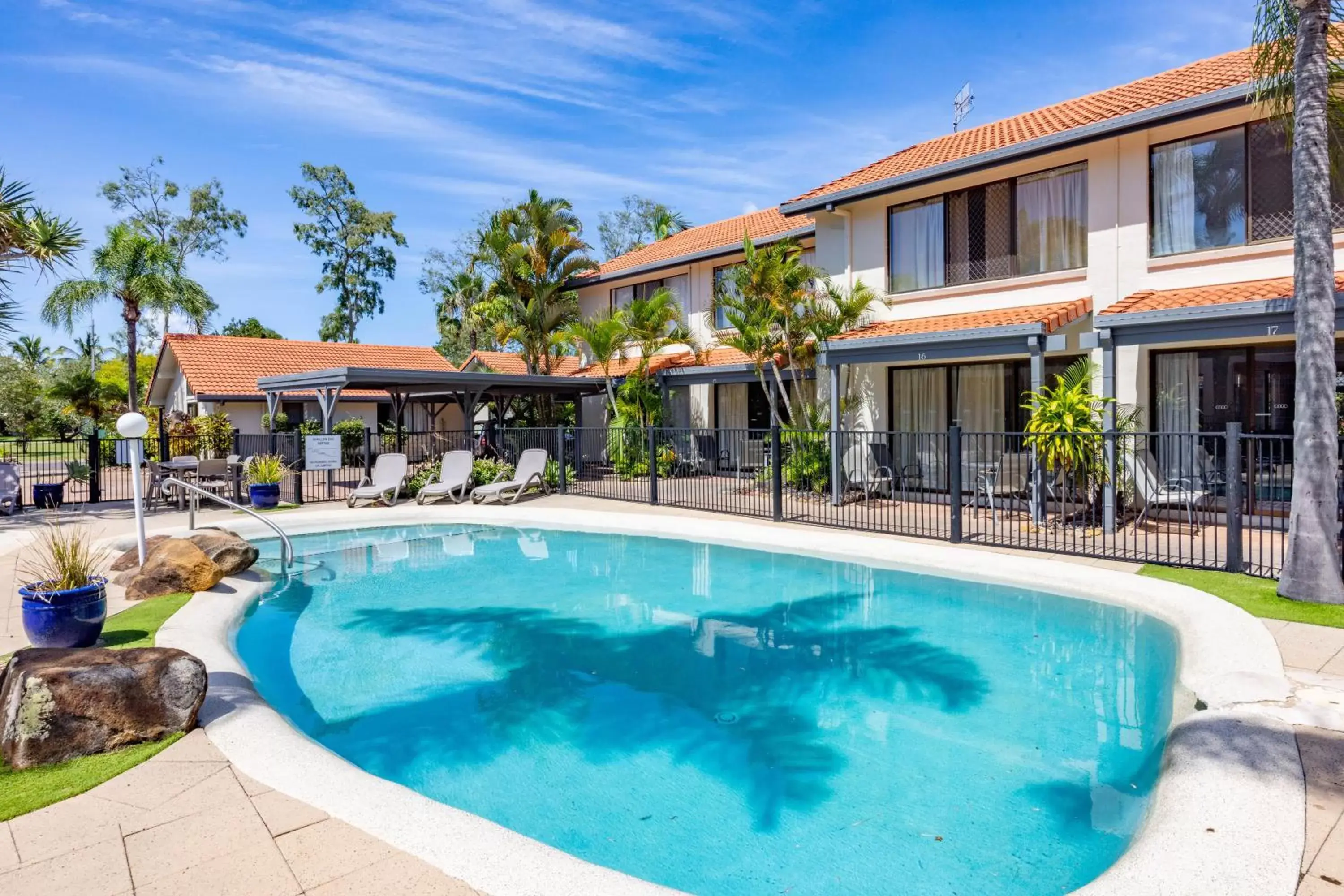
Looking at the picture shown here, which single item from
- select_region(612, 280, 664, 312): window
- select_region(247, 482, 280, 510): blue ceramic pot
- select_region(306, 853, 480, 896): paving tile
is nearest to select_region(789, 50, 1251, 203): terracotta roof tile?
select_region(612, 280, 664, 312): window

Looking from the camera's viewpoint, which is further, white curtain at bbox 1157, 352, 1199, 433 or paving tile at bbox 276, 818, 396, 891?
white curtain at bbox 1157, 352, 1199, 433

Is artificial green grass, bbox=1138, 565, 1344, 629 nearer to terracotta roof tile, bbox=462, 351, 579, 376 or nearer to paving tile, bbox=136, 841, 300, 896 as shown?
paving tile, bbox=136, 841, 300, 896

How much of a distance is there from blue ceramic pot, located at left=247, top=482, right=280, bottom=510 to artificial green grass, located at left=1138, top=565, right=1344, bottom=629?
16108 millimetres

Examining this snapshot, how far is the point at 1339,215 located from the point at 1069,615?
856cm

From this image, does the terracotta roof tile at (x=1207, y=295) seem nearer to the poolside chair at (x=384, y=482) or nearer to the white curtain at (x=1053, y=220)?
the white curtain at (x=1053, y=220)

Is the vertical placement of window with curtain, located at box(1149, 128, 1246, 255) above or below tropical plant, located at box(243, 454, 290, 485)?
above

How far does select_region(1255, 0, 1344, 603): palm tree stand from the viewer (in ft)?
24.0

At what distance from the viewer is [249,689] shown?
583 cm

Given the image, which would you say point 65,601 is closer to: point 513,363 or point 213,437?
point 213,437

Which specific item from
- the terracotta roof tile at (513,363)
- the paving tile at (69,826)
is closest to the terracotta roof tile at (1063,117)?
the terracotta roof tile at (513,363)

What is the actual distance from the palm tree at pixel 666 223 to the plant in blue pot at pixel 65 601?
34.0 metres

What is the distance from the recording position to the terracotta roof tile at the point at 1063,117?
41.5 ft

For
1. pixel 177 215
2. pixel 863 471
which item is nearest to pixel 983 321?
pixel 863 471

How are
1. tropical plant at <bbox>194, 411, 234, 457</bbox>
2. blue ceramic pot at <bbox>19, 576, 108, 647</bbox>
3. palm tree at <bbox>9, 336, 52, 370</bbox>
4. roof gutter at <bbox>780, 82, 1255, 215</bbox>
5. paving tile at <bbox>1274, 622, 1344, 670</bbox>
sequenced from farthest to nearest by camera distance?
palm tree at <bbox>9, 336, 52, 370</bbox> < tropical plant at <bbox>194, 411, 234, 457</bbox> < roof gutter at <bbox>780, 82, 1255, 215</bbox> < blue ceramic pot at <bbox>19, 576, 108, 647</bbox> < paving tile at <bbox>1274, 622, 1344, 670</bbox>
